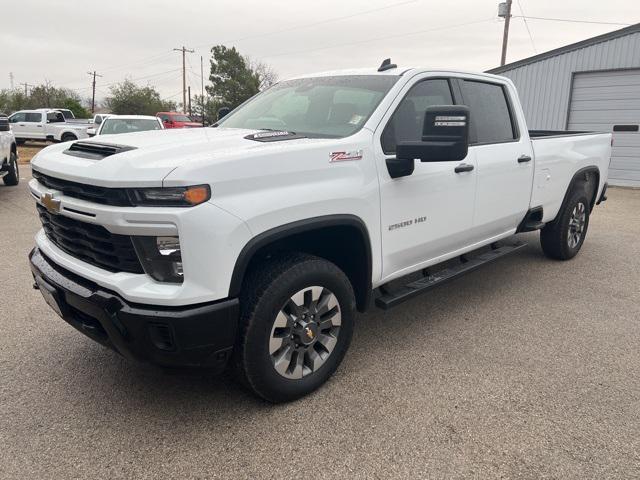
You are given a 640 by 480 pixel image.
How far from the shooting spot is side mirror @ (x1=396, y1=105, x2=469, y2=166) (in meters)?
2.72

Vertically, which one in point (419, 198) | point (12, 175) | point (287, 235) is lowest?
point (12, 175)

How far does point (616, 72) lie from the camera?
1223cm

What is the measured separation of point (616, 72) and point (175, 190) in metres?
13.3

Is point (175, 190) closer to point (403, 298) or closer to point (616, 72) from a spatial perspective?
point (403, 298)

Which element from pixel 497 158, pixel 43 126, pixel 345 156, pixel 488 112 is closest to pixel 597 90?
pixel 488 112

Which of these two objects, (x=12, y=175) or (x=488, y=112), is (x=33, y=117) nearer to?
(x=12, y=175)

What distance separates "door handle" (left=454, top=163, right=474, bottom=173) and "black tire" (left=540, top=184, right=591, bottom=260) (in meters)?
2.19

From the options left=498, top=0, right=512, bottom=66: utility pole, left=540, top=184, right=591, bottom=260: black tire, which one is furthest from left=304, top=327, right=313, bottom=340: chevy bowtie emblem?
left=498, top=0, right=512, bottom=66: utility pole

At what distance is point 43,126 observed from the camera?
21.8 metres

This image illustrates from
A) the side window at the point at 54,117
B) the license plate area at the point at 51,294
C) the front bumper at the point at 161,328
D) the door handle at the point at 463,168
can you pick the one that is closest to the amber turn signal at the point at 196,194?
the front bumper at the point at 161,328

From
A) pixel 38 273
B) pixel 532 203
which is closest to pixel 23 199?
pixel 38 273

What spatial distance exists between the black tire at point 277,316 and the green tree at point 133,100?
2189 inches

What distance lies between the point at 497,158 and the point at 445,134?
4.83ft

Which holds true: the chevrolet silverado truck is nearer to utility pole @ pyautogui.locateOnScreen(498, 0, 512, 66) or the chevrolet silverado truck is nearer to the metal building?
the metal building
